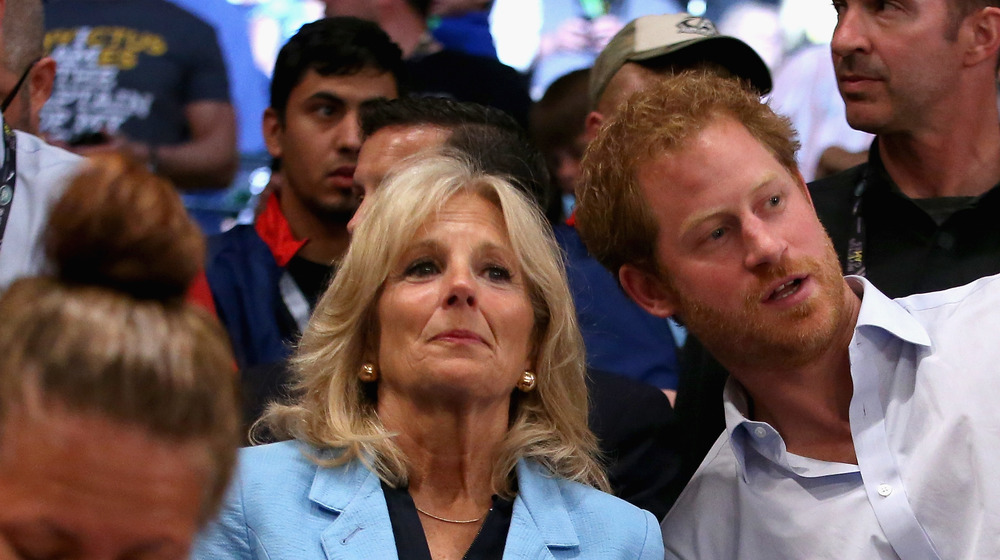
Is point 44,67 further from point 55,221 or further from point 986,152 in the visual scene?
point 986,152

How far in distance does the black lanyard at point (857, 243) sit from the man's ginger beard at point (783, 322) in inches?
16.1

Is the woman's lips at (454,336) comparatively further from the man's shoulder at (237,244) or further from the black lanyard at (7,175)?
the man's shoulder at (237,244)

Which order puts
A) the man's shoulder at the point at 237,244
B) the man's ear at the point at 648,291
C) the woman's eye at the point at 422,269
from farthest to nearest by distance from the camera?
the man's shoulder at the point at 237,244 → the man's ear at the point at 648,291 → the woman's eye at the point at 422,269

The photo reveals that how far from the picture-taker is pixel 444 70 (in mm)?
3875

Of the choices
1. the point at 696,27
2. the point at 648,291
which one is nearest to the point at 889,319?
the point at 648,291

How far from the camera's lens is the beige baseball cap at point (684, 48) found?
3.28m

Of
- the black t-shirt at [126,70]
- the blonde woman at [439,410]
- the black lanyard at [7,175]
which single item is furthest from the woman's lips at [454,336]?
the black t-shirt at [126,70]

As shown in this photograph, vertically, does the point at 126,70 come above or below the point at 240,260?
above

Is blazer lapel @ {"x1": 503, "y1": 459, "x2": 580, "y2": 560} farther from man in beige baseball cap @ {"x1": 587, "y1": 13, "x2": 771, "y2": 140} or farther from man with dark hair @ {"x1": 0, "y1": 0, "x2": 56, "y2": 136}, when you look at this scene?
man with dark hair @ {"x1": 0, "y1": 0, "x2": 56, "y2": 136}

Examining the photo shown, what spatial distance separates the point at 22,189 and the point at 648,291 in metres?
1.26

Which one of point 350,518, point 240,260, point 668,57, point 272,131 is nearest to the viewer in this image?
point 350,518

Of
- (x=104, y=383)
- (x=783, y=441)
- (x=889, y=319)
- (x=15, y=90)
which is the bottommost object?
(x=783, y=441)

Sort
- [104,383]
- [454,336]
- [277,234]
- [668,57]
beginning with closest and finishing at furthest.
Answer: [104,383] < [454,336] < [277,234] < [668,57]

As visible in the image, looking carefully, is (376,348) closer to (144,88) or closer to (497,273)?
(497,273)
